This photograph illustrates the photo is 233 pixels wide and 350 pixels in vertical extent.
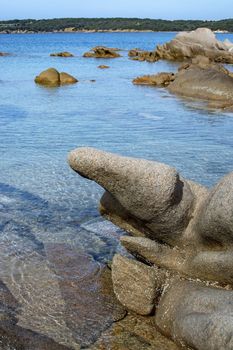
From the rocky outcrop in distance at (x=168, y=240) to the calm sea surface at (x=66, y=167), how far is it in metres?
0.57

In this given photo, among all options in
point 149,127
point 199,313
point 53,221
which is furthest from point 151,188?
point 149,127

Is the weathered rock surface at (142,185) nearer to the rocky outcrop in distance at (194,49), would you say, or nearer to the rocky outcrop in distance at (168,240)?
the rocky outcrop in distance at (168,240)

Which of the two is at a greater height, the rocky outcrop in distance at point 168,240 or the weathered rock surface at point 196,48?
the rocky outcrop in distance at point 168,240

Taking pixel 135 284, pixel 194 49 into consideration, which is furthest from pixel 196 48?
pixel 135 284

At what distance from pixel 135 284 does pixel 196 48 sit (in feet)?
137

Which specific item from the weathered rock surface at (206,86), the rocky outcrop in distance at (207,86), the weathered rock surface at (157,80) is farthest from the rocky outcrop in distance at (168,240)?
the weathered rock surface at (157,80)

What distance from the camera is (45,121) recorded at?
663 inches

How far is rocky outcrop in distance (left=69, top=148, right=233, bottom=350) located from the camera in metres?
5.43

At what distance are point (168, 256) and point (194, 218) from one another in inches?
19.0

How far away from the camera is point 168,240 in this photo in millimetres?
6293

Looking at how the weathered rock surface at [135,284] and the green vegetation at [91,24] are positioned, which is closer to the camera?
the weathered rock surface at [135,284]

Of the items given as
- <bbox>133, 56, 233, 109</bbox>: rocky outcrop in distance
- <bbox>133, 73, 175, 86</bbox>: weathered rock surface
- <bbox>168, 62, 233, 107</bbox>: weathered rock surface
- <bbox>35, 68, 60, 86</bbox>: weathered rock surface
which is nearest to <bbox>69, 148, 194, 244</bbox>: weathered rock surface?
<bbox>133, 56, 233, 109</bbox>: rocky outcrop in distance

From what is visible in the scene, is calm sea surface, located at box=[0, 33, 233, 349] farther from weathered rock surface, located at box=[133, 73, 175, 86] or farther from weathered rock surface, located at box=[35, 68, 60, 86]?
weathered rock surface, located at box=[133, 73, 175, 86]

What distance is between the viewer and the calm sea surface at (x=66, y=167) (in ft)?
20.0
